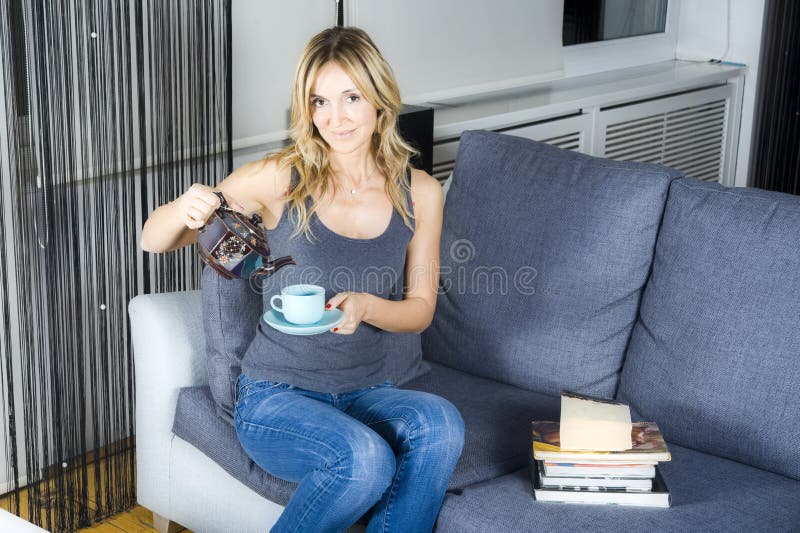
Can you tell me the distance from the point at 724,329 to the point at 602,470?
401mm

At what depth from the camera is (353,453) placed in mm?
1707

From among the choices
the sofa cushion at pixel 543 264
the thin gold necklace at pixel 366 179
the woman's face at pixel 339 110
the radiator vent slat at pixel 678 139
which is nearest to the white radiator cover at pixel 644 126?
the radiator vent slat at pixel 678 139

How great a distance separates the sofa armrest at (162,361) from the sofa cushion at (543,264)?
54 cm

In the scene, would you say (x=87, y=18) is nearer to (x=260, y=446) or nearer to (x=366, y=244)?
(x=366, y=244)

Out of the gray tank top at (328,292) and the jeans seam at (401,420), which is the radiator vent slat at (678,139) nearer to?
the gray tank top at (328,292)

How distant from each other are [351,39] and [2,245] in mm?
922

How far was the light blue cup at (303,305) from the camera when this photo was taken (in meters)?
1.72

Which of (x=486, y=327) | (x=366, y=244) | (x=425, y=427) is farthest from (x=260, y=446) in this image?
(x=486, y=327)

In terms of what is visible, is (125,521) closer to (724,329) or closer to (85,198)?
(85,198)

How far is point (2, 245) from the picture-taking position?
7.18 ft

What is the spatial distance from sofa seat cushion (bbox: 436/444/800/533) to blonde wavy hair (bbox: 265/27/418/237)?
0.58m

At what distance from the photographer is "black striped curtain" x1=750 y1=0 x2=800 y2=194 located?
4.30 metres

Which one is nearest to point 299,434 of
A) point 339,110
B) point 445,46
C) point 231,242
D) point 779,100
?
point 231,242

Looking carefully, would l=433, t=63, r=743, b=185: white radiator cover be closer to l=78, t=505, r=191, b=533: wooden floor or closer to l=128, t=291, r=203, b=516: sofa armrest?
l=128, t=291, r=203, b=516: sofa armrest
